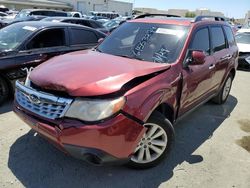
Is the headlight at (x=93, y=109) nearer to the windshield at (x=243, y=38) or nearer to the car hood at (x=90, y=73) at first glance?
the car hood at (x=90, y=73)

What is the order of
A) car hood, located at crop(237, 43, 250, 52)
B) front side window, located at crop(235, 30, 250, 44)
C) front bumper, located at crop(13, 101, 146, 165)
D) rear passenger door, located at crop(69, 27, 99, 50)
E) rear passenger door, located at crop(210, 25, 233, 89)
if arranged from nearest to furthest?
1. front bumper, located at crop(13, 101, 146, 165)
2. rear passenger door, located at crop(210, 25, 233, 89)
3. rear passenger door, located at crop(69, 27, 99, 50)
4. car hood, located at crop(237, 43, 250, 52)
5. front side window, located at crop(235, 30, 250, 44)

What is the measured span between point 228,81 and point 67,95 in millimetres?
4155

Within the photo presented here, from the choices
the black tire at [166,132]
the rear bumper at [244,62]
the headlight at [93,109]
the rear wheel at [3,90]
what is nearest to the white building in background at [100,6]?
the rear bumper at [244,62]

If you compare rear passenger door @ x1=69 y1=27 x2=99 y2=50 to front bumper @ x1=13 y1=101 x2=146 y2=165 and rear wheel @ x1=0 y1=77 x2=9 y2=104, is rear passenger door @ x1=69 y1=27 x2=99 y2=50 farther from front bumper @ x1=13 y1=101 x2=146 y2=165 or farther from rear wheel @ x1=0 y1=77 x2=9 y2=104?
front bumper @ x1=13 y1=101 x2=146 y2=165

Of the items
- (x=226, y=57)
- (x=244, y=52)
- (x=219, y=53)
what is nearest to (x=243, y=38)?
(x=244, y=52)

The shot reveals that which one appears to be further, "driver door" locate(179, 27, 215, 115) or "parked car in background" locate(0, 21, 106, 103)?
"parked car in background" locate(0, 21, 106, 103)

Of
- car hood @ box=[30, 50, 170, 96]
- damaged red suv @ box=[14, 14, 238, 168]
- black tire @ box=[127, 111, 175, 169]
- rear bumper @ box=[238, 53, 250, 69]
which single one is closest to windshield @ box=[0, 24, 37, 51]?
damaged red suv @ box=[14, 14, 238, 168]

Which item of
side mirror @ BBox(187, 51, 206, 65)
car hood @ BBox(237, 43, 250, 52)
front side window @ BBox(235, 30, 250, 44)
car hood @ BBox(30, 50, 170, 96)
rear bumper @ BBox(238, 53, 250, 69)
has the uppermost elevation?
side mirror @ BBox(187, 51, 206, 65)

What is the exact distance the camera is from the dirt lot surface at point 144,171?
3107 millimetres

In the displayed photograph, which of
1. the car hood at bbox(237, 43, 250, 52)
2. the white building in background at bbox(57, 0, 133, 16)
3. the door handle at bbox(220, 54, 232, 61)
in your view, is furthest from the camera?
the white building in background at bbox(57, 0, 133, 16)

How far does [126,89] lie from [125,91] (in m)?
0.04

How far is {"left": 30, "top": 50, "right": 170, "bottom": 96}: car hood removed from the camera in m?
2.78

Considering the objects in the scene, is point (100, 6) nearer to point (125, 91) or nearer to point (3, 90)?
point (3, 90)

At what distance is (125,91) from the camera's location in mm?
2840
